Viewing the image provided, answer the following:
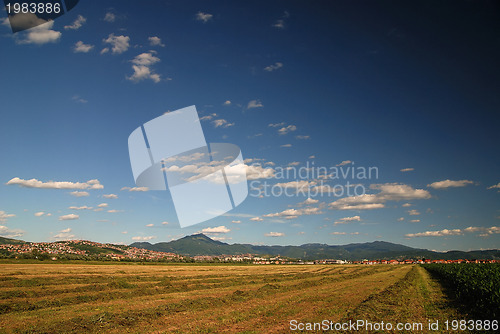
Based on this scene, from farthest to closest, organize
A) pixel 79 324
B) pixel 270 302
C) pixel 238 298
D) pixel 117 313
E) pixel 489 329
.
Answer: pixel 238 298
pixel 270 302
pixel 117 313
pixel 79 324
pixel 489 329

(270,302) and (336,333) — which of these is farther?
(270,302)

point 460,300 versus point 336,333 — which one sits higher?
point 336,333

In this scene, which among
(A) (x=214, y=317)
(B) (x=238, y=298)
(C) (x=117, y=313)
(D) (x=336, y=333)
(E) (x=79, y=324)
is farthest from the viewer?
(B) (x=238, y=298)

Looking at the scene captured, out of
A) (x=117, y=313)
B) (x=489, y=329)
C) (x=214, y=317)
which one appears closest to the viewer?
(x=489, y=329)

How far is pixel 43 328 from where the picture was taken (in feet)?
40.8

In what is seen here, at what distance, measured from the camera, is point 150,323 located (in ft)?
44.5

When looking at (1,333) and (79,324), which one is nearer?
(1,333)

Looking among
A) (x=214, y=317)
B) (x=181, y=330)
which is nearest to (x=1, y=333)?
(x=181, y=330)

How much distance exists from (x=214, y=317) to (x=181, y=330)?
2779 mm

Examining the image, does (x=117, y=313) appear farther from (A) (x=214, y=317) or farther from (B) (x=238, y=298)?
(B) (x=238, y=298)

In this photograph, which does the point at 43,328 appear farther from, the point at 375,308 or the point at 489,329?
the point at 489,329

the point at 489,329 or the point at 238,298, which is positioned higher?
the point at 489,329

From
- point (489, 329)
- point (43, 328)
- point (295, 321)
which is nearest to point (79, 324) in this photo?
point (43, 328)

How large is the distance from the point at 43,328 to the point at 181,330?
6034 mm
